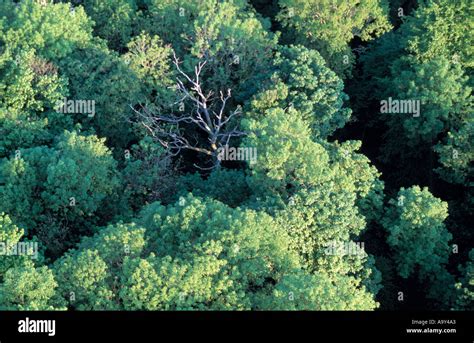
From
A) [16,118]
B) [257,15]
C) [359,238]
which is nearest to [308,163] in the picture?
[359,238]

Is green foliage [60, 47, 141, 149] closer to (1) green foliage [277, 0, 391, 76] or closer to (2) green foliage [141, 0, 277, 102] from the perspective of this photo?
(2) green foliage [141, 0, 277, 102]

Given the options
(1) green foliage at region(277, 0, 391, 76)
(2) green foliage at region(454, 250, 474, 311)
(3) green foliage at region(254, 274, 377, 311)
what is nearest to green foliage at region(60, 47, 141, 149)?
(1) green foliage at region(277, 0, 391, 76)

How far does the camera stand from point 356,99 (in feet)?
189

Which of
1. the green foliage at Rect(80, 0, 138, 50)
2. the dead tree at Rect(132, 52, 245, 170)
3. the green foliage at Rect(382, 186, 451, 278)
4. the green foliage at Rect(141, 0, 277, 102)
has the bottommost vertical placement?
the green foliage at Rect(382, 186, 451, 278)

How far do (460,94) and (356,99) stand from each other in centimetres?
900

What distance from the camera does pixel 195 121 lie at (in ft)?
157

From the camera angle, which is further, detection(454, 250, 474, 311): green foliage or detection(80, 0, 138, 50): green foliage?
detection(80, 0, 138, 50): green foliage

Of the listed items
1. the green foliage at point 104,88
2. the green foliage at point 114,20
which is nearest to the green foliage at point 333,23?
the green foliage at point 114,20

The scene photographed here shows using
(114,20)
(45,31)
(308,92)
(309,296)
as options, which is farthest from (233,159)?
(309,296)

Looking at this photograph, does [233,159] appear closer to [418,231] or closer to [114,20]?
[418,231]

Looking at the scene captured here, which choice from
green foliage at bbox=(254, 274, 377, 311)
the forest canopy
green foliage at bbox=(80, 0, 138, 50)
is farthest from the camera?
green foliage at bbox=(80, 0, 138, 50)

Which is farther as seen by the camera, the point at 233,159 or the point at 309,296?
the point at 233,159

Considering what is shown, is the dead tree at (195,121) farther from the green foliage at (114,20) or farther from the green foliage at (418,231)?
the green foliage at (418,231)

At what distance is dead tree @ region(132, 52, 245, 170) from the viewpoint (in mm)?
48125
